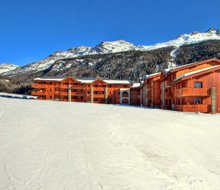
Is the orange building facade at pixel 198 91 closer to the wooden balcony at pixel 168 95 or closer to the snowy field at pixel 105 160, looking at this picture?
the wooden balcony at pixel 168 95

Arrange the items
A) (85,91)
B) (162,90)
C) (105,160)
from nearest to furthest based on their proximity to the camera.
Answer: (105,160), (162,90), (85,91)

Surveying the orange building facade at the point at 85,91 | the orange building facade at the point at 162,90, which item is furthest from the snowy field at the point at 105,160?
the orange building facade at the point at 85,91

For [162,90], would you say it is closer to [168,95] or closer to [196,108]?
[168,95]

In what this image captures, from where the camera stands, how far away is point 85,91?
5684 centimetres

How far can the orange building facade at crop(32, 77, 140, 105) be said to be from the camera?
55312mm

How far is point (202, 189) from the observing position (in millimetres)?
5727

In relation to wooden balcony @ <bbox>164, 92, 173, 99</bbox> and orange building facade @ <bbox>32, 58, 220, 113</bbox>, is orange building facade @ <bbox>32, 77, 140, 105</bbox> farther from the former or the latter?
wooden balcony @ <bbox>164, 92, 173, 99</bbox>

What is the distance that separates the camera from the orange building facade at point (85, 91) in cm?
5531

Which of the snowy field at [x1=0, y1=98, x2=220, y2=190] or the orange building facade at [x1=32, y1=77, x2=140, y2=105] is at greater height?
the orange building facade at [x1=32, y1=77, x2=140, y2=105]

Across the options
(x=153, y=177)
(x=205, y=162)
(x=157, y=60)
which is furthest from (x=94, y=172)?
(x=157, y=60)

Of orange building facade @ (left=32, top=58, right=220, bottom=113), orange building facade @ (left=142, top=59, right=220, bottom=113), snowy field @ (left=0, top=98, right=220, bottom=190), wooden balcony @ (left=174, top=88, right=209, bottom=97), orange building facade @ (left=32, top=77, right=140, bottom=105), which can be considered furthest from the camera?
orange building facade @ (left=32, top=77, right=140, bottom=105)

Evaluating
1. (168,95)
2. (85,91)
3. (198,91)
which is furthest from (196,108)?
(85,91)

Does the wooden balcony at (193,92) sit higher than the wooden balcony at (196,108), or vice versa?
the wooden balcony at (193,92)


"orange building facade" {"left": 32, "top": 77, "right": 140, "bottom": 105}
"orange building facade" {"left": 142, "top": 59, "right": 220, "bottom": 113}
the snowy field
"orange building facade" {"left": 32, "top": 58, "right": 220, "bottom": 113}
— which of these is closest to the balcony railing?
"orange building facade" {"left": 32, "top": 58, "right": 220, "bottom": 113}
